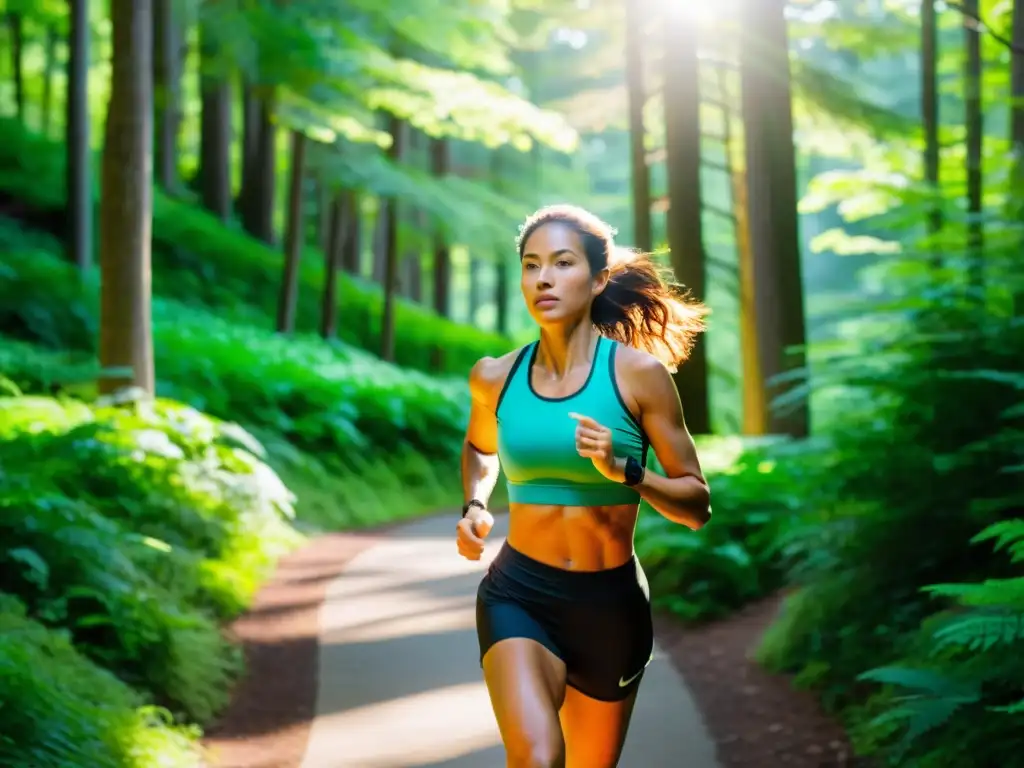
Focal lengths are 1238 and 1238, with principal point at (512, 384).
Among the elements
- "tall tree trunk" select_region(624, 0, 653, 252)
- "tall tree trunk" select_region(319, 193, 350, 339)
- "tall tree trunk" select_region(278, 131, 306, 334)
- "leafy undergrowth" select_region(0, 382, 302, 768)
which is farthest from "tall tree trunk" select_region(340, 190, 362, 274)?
"leafy undergrowth" select_region(0, 382, 302, 768)

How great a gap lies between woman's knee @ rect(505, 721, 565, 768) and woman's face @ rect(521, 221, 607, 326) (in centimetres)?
119

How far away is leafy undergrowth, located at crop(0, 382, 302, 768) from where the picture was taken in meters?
5.43

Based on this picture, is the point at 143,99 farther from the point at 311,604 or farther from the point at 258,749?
the point at 258,749

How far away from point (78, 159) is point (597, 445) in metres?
19.7

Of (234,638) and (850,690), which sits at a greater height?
(850,690)

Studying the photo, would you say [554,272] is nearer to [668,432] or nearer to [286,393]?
[668,432]

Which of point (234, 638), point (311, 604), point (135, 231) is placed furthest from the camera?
point (135, 231)

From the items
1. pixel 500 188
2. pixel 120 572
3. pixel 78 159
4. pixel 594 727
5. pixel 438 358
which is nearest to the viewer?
pixel 594 727

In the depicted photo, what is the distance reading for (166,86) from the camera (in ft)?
89.7

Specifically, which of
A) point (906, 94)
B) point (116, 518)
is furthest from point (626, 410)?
point (906, 94)

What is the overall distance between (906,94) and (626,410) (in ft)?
182

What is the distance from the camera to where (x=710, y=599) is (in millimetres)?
9320

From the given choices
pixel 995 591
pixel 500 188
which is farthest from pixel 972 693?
pixel 500 188

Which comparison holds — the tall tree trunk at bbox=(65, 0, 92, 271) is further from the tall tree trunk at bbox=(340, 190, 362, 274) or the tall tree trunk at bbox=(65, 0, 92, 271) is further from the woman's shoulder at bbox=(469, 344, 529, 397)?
the woman's shoulder at bbox=(469, 344, 529, 397)
